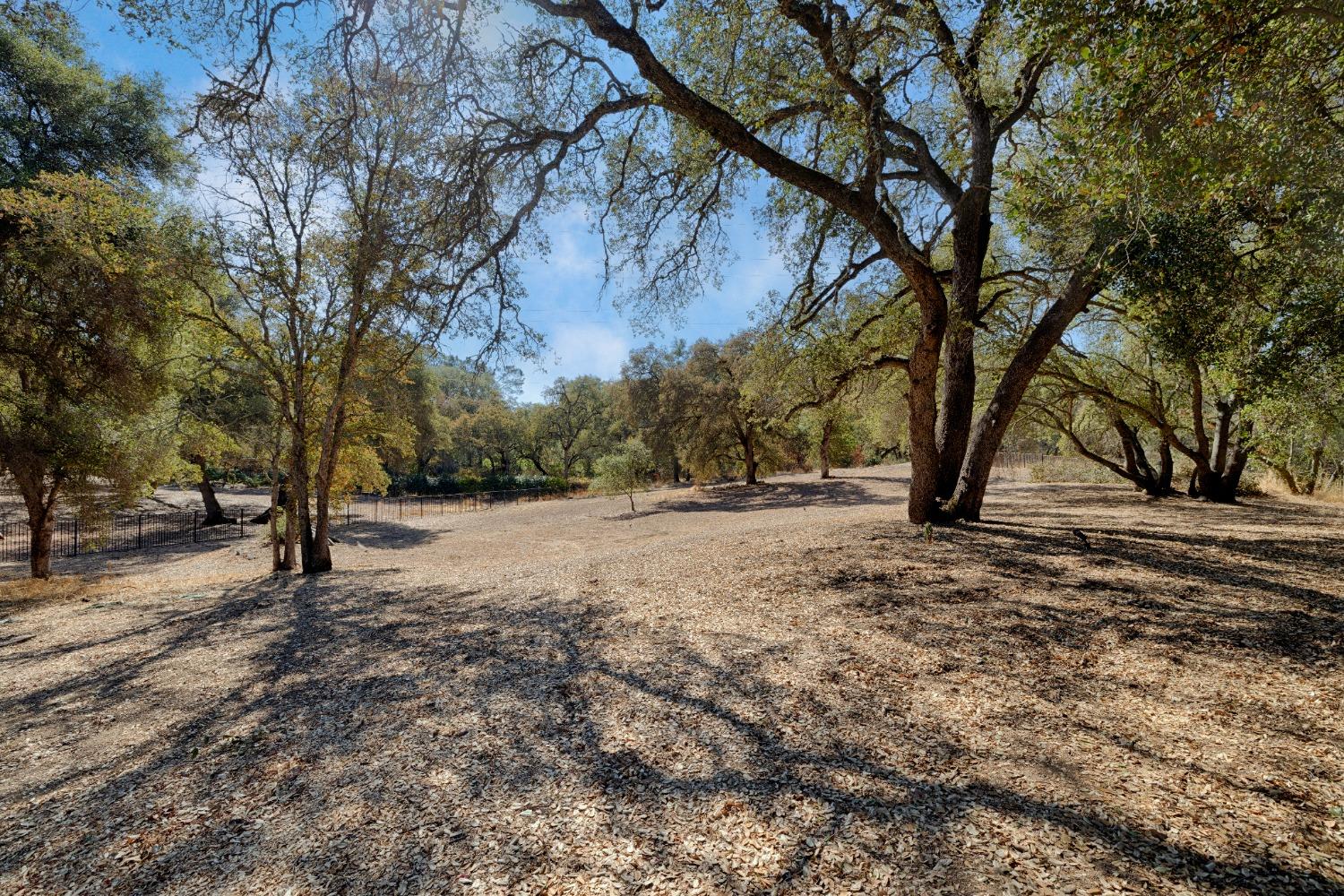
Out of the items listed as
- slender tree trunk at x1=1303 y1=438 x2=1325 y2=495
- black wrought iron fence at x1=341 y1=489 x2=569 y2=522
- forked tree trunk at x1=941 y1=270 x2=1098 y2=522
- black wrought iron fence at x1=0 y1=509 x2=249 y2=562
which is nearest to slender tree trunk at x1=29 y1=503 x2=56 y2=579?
black wrought iron fence at x1=0 y1=509 x2=249 y2=562

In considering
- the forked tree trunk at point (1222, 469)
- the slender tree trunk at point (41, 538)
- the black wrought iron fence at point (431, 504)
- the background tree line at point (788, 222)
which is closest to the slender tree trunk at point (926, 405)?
the background tree line at point (788, 222)

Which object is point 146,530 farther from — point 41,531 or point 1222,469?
point 1222,469

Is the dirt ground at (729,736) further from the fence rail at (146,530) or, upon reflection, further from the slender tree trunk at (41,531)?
the fence rail at (146,530)

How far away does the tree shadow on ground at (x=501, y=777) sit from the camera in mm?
1988

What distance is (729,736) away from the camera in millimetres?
2809

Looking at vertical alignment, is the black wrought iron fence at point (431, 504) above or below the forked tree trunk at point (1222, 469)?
below

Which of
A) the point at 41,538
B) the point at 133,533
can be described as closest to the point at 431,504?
the point at 133,533

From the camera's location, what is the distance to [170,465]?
10.7 meters

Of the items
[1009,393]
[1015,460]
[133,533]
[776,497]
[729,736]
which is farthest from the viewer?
[1015,460]

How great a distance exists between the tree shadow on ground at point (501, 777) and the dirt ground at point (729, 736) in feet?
0.05

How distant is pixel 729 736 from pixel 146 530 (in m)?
27.4

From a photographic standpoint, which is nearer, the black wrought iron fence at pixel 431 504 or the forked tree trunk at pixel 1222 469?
the forked tree trunk at pixel 1222 469

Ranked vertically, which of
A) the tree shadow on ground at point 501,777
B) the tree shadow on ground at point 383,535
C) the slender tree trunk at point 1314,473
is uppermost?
the slender tree trunk at point 1314,473

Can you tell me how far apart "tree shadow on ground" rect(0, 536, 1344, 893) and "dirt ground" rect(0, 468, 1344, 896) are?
2 cm
